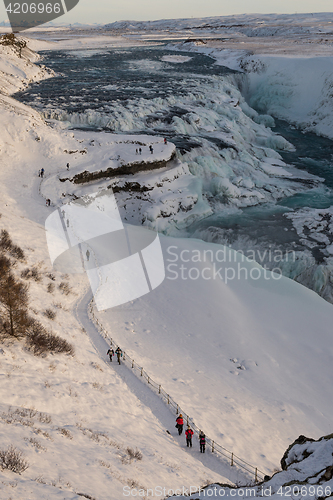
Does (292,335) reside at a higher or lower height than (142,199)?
lower

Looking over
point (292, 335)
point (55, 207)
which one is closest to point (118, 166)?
point (55, 207)

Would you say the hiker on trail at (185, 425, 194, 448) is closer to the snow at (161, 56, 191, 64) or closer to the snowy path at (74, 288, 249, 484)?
the snowy path at (74, 288, 249, 484)

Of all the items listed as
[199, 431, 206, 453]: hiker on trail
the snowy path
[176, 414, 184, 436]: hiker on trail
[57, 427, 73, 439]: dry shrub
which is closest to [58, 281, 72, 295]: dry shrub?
the snowy path

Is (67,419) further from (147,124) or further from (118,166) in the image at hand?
(147,124)

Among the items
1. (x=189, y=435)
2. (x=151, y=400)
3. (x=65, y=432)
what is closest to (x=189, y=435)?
(x=189, y=435)

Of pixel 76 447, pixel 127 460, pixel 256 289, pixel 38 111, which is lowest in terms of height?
pixel 256 289

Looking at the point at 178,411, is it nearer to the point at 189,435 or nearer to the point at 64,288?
the point at 189,435

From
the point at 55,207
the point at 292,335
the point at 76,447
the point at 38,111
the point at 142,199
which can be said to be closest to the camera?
the point at 76,447

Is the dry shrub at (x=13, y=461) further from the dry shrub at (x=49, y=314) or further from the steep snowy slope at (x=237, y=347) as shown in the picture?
the dry shrub at (x=49, y=314)
